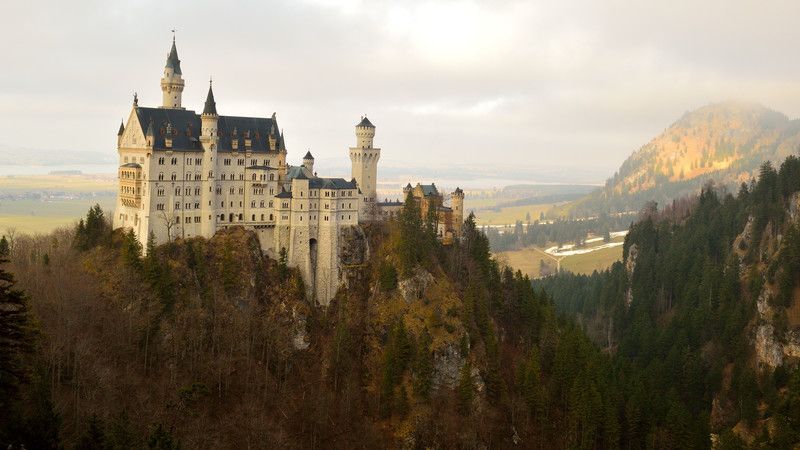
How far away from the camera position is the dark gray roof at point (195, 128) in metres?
92.4

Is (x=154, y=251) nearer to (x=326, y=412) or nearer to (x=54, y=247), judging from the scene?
(x=54, y=247)

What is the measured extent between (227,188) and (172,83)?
16497 millimetres

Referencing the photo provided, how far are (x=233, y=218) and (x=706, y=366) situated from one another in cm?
7467

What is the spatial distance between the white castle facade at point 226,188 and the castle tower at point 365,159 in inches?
128

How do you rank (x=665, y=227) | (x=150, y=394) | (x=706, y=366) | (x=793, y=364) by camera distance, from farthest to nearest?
(x=665, y=227), (x=706, y=366), (x=793, y=364), (x=150, y=394)

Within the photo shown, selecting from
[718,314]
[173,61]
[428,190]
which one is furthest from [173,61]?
[718,314]

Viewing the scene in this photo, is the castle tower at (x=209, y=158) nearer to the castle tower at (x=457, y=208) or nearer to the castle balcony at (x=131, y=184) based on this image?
the castle balcony at (x=131, y=184)

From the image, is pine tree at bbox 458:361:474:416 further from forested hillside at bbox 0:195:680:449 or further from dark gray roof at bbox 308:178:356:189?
dark gray roof at bbox 308:178:356:189

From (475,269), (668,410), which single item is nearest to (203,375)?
(475,269)

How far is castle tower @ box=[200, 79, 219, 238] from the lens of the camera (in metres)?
94.6

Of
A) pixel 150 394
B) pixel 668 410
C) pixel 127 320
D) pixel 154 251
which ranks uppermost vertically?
pixel 154 251

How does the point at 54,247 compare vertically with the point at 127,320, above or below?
above

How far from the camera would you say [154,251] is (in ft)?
285

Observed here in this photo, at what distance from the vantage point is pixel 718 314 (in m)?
121
